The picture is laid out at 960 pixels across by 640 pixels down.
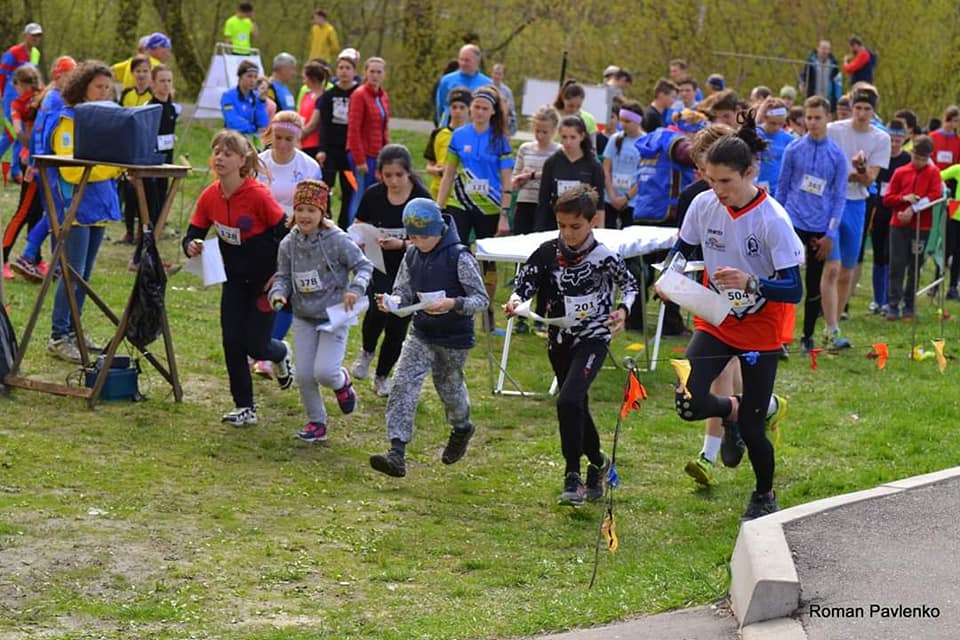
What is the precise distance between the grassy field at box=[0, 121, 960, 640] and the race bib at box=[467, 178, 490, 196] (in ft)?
5.03

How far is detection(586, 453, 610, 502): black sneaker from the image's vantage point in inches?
331

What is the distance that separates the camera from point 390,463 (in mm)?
8352

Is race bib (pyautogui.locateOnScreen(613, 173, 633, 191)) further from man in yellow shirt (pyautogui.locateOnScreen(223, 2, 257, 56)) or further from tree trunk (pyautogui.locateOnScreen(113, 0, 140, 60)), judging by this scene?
tree trunk (pyautogui.locateOnScreen(113, 0, 140, 60))

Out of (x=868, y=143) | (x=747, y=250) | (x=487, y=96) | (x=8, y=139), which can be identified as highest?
(x=487, y=96)

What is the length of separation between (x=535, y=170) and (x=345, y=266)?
425 cm

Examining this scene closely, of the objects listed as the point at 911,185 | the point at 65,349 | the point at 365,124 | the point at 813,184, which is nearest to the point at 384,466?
the point at 65,349

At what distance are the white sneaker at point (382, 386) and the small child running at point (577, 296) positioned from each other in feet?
9.32

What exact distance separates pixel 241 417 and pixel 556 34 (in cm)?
2650

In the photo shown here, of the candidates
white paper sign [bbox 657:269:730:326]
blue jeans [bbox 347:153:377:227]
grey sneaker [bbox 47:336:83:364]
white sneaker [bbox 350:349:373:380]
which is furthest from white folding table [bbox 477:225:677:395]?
blue jeans [bbox 347:153:377:227]

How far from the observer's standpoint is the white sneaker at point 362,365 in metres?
11.2

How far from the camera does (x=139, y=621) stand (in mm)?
6145

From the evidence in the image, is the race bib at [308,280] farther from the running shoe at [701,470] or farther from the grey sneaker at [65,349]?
the grey sneaker at [65,349]

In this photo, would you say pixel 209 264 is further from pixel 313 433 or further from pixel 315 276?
pixel 313 433

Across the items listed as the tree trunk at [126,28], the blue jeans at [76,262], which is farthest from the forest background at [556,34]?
the blue jeans at [76,262]
